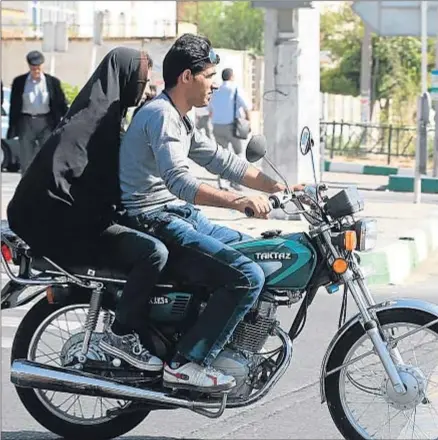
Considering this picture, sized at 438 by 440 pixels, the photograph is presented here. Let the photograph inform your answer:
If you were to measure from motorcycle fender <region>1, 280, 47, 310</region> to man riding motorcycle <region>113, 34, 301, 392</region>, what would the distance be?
0.44 meters

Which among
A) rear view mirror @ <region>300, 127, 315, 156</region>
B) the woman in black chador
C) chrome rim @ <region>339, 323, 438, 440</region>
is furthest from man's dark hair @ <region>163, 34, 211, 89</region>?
chrome rim @ <region>339, 323, 438, 440</region>

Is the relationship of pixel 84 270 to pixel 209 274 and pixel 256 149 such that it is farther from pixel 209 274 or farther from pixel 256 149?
pixel 256 149

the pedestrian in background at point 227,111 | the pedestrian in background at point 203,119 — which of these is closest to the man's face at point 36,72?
the pedestrian in background at point 227,111

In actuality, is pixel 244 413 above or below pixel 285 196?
below

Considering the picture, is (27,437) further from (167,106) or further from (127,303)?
(167,106)

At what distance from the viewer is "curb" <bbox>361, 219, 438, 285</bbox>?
6.12 m

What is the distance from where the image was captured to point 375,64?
36406mm

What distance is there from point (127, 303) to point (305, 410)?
1.21m

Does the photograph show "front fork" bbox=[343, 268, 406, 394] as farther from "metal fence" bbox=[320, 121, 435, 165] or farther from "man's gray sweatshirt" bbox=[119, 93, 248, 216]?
"metal fence" bbox=[320, 121, 435, 165]

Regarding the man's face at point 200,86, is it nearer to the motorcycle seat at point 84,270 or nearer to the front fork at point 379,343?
the motorcycle seat at point 84,270

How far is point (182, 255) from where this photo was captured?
4.27 meters

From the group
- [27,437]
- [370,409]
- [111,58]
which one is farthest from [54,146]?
[370,409]

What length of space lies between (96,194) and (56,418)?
102 centimetres

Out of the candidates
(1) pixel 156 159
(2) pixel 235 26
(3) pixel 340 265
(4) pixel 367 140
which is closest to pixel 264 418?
(3) pixel 340 265
